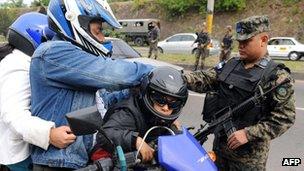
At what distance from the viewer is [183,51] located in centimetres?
3127

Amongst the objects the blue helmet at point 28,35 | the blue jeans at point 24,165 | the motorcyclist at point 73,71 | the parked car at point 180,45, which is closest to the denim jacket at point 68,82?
the motorcyclist at point 73,71

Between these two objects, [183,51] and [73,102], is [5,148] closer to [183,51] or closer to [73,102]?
[73,102]

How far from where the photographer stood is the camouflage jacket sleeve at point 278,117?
3107mm

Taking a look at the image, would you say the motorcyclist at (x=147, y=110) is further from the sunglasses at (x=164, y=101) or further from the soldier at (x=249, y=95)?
the soldier at (x=249, y=95)

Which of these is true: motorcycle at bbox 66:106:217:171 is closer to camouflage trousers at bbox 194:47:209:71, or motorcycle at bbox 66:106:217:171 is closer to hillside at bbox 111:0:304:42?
camouflage trousers at bbox 194:47:209:71

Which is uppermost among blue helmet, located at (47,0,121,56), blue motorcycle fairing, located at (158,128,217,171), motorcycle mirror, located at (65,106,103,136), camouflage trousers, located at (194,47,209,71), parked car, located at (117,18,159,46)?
blue helmet, located at (47,0,121,56)

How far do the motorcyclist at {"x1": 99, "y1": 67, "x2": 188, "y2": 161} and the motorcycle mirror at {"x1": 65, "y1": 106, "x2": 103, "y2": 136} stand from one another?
29 cm

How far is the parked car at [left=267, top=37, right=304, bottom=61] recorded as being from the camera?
26.6m

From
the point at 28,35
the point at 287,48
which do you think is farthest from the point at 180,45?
the point at 28,35

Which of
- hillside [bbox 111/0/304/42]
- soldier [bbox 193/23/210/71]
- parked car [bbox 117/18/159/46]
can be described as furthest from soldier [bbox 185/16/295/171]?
parked car [bbox 117/18/159/46]

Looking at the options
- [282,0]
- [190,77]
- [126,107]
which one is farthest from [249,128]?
[282,0]

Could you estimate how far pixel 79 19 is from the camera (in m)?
2.18

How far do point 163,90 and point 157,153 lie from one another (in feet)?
0.87

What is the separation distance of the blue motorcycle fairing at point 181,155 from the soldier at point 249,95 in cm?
Answer: 99
